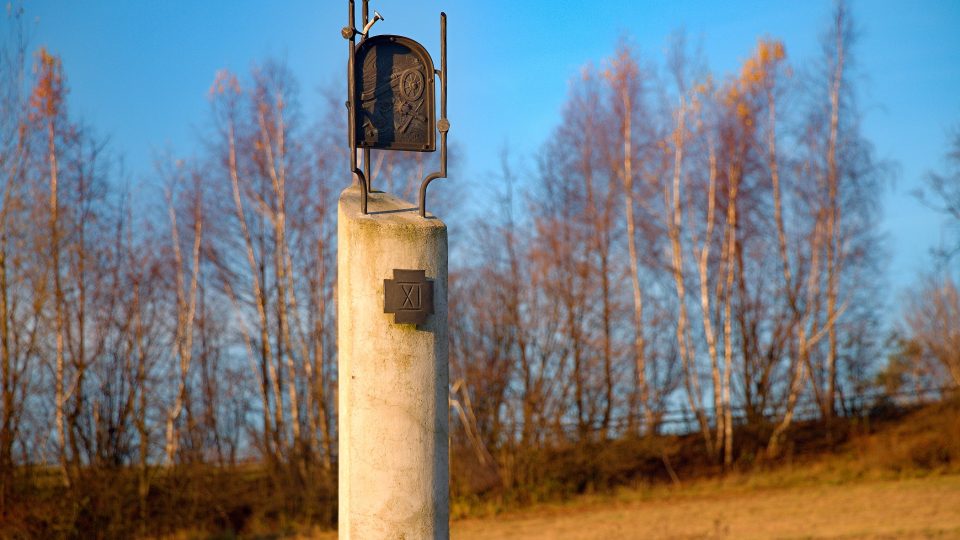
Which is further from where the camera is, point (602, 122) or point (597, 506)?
point (602, 122)

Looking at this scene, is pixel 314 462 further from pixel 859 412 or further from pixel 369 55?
pixel 369 55

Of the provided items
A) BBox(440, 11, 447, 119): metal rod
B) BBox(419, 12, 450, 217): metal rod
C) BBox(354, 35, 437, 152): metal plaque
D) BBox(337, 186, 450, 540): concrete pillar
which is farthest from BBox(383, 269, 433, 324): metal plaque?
BBox(440, 11, 447, 119): metal rod

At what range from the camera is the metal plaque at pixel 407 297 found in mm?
4184

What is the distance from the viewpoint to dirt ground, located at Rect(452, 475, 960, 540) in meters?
10.9

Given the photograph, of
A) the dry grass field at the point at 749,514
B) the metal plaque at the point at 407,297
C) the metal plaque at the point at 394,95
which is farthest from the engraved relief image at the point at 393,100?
the dry grass field at the point at 749,514

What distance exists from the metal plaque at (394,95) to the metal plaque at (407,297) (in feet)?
2.03

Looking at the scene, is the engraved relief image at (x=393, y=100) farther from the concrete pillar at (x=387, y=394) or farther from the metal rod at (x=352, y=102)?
the concrete pillar at (x=387, y=394)

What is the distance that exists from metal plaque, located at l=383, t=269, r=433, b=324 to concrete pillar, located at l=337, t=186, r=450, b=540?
0.11 feet

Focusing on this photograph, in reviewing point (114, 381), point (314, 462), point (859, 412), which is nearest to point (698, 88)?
point (859, 412)

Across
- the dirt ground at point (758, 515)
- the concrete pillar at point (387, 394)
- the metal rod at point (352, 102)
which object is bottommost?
the dirt ground at point (758, 515)

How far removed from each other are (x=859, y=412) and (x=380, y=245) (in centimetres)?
1775

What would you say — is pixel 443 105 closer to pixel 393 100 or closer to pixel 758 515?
pixel 393 100

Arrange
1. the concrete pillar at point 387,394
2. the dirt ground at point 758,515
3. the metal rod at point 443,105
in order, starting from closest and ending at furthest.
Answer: the concrete pillar at point 387,394, the metal rod at point 443,105, the dirt ground at point 758,515

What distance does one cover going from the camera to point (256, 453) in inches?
639
